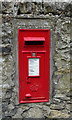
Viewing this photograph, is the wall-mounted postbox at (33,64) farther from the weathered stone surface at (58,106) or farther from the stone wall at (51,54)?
the weathered stone surface at (58,106)

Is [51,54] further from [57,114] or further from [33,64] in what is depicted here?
[57,114]

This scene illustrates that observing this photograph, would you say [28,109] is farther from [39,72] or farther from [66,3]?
[66,3]

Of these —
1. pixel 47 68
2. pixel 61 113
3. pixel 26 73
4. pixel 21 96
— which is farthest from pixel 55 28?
pixel 61 113

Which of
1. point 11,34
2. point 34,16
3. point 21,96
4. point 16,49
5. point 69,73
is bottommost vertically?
point 21,96

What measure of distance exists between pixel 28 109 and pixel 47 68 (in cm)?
68

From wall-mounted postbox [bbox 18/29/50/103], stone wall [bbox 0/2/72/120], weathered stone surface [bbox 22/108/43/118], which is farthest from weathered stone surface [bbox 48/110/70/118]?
wall-mounted postbox [bbox 18/29/50/103]

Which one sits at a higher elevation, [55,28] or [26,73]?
[55,28]

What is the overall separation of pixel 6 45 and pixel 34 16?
0.57 metres

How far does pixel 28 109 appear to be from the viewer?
2910 mm

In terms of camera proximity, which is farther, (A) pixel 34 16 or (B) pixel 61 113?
(B) pixel 61 113

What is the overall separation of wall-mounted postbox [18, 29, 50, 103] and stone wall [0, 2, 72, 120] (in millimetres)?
72

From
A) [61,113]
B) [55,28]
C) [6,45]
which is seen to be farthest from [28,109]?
[55,28]

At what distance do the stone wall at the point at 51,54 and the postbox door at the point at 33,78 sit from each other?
94mm

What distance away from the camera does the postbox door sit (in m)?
2.76
